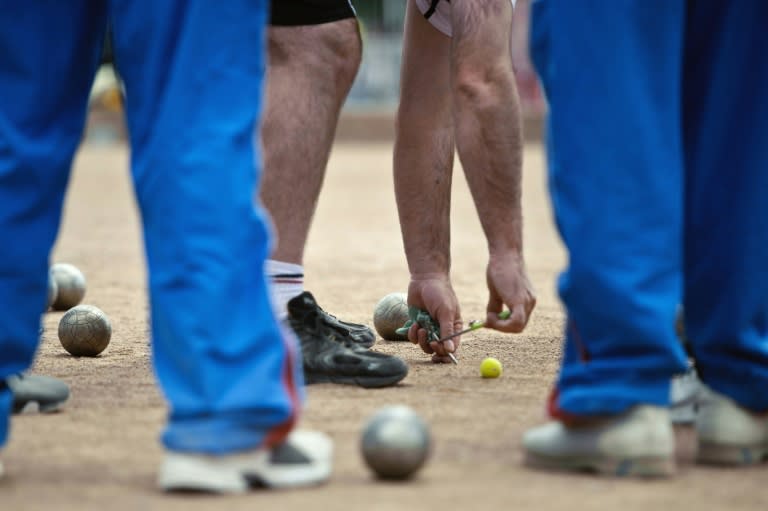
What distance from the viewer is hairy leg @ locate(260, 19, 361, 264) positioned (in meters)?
3.87

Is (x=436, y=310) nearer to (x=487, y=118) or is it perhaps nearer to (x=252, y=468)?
(x=487, y=118)

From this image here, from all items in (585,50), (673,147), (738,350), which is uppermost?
(585,50)

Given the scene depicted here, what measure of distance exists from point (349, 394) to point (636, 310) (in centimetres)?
127

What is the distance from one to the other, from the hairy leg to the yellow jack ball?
0.64 m

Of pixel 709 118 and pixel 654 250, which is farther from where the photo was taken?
pixel 709 118

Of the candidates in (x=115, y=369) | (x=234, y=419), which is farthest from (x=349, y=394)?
(x=234, y=419)

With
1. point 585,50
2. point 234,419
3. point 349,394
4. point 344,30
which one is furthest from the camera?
point 344,30

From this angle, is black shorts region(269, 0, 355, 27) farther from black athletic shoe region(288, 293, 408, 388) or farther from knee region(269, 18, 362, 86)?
black athletic shoe region(288, 293, 408, 388)

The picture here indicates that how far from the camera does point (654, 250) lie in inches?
104

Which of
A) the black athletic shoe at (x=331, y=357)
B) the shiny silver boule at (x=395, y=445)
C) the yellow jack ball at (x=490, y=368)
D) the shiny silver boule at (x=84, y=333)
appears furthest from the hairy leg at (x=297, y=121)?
the shiny silver boule at (x=395, y=445)

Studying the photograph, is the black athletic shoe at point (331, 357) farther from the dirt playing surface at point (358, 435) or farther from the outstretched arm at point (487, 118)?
the outstretched arm at point (487, 118)

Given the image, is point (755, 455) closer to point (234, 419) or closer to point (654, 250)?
point (654, 250)

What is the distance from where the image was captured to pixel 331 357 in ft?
12.7

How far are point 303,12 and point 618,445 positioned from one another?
5.84 ft
